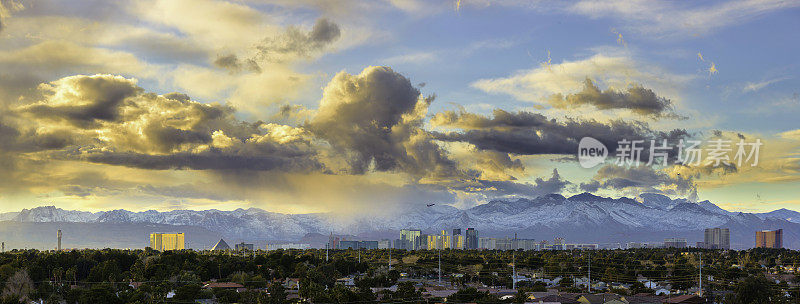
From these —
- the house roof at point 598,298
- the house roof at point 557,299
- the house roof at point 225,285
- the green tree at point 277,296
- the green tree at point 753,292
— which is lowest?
the house roof at point 225,285

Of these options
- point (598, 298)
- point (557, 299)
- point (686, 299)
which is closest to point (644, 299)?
point (686, 299)

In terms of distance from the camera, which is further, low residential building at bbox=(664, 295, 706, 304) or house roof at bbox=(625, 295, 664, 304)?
house roof at bbox=(625, 295, 664, 304)

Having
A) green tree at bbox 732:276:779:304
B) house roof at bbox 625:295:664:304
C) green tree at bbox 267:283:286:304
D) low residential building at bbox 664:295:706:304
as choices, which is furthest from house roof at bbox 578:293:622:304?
green tree at bbox 267:283:286:304

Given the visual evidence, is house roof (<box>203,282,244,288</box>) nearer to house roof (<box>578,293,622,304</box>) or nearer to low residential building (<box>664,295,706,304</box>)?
house roof (<box>578,293,622,304</box>)

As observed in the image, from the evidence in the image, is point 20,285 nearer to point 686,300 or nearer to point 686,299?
point 686,300

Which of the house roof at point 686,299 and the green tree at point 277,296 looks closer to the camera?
the green tree at point 277,296

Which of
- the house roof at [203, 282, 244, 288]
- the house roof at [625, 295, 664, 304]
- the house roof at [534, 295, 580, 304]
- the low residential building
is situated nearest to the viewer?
the low residential building

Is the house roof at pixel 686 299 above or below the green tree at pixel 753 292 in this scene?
below

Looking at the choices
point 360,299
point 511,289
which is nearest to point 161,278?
point 360,299

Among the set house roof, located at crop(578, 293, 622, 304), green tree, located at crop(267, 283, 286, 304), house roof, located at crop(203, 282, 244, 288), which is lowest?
house roof, located at crop(203, 282, 244, 288)

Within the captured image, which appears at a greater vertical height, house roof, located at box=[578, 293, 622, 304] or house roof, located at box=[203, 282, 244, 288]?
house roof, located at box=[578, 293, 622, 304]

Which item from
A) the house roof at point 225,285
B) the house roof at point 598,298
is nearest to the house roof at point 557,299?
the house roof at point 598,298

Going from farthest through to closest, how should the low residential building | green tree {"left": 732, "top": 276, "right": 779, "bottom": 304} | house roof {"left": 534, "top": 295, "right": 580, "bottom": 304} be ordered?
house roof {"left": 534, "top": 295, "right": 580, "bottom": 304}, the low residential building, green tree {"left": 732, "top": 276, "right": 779, "bottom": 304}

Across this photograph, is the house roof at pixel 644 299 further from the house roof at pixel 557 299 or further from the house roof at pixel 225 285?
the house roof at pixel 225 285
